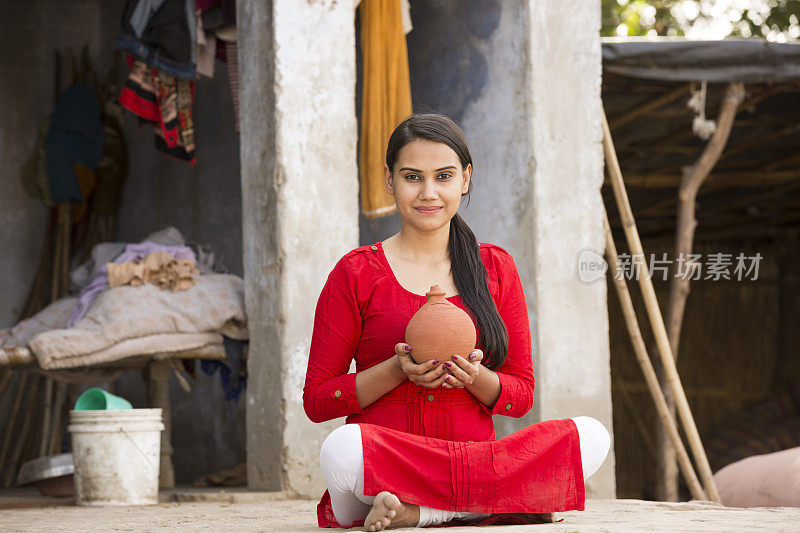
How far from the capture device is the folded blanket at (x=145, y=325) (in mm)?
4613

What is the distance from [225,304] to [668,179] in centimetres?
398

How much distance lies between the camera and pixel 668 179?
7488 millimetres

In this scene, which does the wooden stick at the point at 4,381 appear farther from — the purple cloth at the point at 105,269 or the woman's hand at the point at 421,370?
the woman's hand at the point at 421,370

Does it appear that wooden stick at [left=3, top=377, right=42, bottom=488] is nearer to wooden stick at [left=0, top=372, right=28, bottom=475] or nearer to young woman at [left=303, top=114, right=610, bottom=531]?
wooden stick at [left=0, top=372, right=28, bottom=475]

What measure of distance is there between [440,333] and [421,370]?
105 millimetres

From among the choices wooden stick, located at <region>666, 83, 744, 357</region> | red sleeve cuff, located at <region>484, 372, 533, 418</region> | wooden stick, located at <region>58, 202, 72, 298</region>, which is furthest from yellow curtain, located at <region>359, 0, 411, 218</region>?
wooden stick, located at <region>58, 202, 72, 298</region>

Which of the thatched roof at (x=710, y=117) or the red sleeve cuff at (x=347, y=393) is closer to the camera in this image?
the red sleeve cuff at (x=347, y=393)

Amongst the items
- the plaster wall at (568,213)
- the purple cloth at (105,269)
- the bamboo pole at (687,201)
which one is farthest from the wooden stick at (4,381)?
the bamboo pole at (687,201)

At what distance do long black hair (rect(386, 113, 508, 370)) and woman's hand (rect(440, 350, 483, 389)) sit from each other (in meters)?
0.15

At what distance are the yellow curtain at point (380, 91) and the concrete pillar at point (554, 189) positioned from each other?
487mm

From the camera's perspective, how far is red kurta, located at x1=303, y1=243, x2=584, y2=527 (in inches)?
103

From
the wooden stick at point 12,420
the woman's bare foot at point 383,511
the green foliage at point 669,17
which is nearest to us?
the woman's bare foot at point 383,511

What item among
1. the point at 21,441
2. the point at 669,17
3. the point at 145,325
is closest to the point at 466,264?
the point at 145,325
